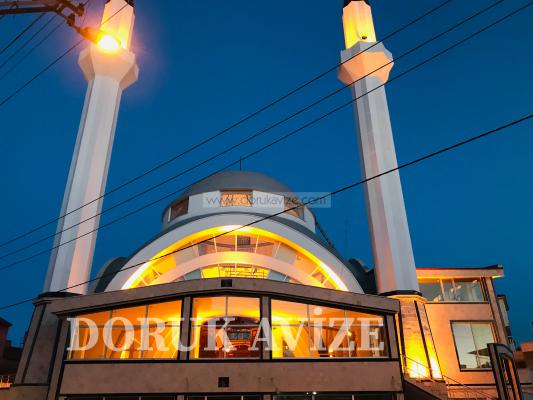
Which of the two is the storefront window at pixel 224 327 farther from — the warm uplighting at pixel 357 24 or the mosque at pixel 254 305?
the warm uplighting at pixel 357 24

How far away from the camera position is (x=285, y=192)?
35281 mm

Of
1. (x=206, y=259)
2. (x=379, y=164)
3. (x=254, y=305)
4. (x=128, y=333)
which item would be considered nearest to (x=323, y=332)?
(x=254, y=305)

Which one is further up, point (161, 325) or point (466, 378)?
point (161, 325)

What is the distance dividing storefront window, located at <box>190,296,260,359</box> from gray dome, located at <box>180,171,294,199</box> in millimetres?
15640

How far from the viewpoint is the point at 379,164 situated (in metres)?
29.5

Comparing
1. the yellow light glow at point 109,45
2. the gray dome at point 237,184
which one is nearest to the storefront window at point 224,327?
the gray dome at point 237,184

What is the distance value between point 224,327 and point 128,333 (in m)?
4.25

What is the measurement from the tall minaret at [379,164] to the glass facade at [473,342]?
13.0ft

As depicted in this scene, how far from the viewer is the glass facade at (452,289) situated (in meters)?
26.7

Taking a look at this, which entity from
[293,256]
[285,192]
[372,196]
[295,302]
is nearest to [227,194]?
[285,192]

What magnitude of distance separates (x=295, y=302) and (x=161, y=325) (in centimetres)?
587

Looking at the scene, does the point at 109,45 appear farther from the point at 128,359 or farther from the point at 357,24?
the point at 128,359

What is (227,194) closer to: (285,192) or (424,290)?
(285,192)

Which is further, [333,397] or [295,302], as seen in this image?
[295,302]
